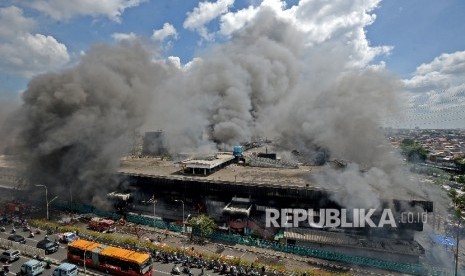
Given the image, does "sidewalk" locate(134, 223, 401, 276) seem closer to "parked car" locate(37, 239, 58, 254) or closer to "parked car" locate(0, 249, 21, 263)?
"parked car" locate(37, 239, 58, 254)

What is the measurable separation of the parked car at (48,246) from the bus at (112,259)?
2.93 m

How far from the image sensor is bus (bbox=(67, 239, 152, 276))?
81.2 feet

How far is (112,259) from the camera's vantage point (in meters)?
25.9

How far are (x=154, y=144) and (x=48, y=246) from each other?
173 feet

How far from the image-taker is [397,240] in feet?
104

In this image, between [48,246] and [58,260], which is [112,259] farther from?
[48,246]

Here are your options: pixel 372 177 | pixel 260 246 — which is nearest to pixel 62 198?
pixel 260 246

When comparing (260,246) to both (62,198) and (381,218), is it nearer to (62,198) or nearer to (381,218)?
(381,218)

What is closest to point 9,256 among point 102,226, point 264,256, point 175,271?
point 102,226

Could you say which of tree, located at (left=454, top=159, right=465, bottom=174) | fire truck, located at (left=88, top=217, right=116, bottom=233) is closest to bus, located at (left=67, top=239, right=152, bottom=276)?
fire truck, located at (left=88, top=217, right=116, bottom=233)

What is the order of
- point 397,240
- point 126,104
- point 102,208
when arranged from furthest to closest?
point 126,104
point 102,208
point 397,240

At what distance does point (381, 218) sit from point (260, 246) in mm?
12563

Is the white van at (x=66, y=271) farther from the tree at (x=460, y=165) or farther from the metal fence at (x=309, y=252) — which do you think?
the tree at (x=460, y=165)

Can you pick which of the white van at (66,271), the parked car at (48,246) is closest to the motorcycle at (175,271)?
the white van at (66,271)
